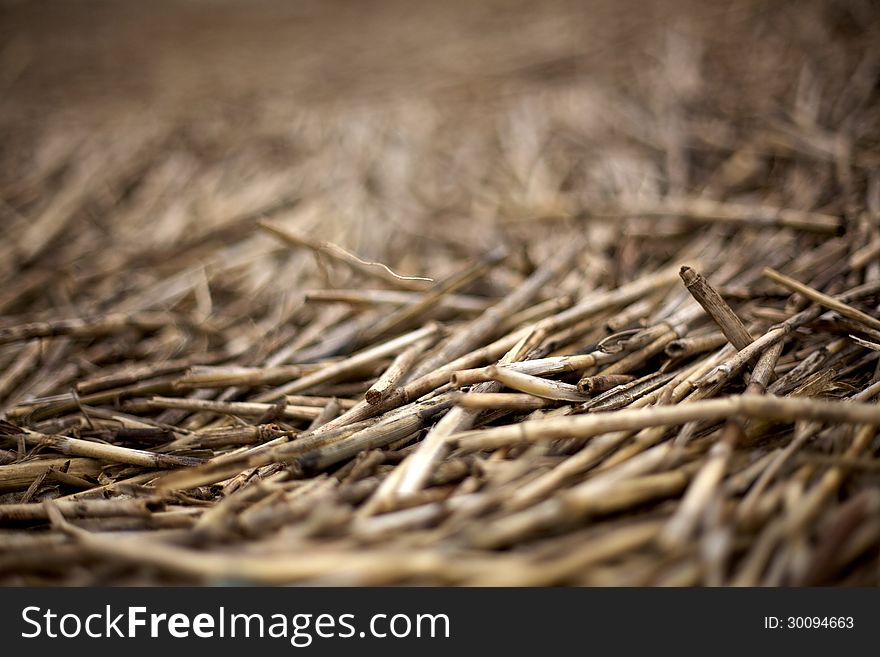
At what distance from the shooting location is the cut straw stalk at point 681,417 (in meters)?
0.86

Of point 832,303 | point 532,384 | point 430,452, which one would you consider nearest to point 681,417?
point 532,384

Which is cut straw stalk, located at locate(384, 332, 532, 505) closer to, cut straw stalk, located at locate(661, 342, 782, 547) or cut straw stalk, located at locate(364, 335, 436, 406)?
cut straw stalk, located at locate(364, 335, 436, 406)

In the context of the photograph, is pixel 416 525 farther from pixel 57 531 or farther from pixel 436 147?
pixel 436 147

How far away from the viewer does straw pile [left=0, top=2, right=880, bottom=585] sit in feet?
2.63

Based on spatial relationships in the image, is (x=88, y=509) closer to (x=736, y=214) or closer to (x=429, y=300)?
(x=429, y=300)

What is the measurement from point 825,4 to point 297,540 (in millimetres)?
3128

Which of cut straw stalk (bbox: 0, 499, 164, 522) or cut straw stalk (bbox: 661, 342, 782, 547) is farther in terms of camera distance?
cut straw stalk (bbox: 0, 499, 164, 522)

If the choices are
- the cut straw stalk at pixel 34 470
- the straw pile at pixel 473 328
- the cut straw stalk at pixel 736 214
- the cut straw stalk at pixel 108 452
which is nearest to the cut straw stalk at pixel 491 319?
the straw pile at pixel 473 328

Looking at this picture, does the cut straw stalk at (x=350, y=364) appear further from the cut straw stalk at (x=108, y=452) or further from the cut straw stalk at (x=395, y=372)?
the cut straw stalk at (x=108, y=452)

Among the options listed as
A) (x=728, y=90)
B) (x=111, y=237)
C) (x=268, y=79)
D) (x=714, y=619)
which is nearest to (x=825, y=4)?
(x=728, y=90)

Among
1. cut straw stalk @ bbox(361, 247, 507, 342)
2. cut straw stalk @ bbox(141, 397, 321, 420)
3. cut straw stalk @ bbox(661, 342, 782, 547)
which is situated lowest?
cut straw stalk @ bbox(661, 342, 782, 547)

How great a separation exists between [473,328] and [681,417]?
576 millimetres

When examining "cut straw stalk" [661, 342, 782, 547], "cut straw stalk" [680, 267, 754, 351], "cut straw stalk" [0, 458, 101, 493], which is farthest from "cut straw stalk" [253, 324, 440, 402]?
"cut straw stalk" [661, 342, 782, 547]

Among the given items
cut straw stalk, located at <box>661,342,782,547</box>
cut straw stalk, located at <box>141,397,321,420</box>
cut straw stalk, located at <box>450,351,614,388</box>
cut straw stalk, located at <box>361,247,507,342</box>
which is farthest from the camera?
cut straw stalk, located at <box>361,247,507,342</box>
